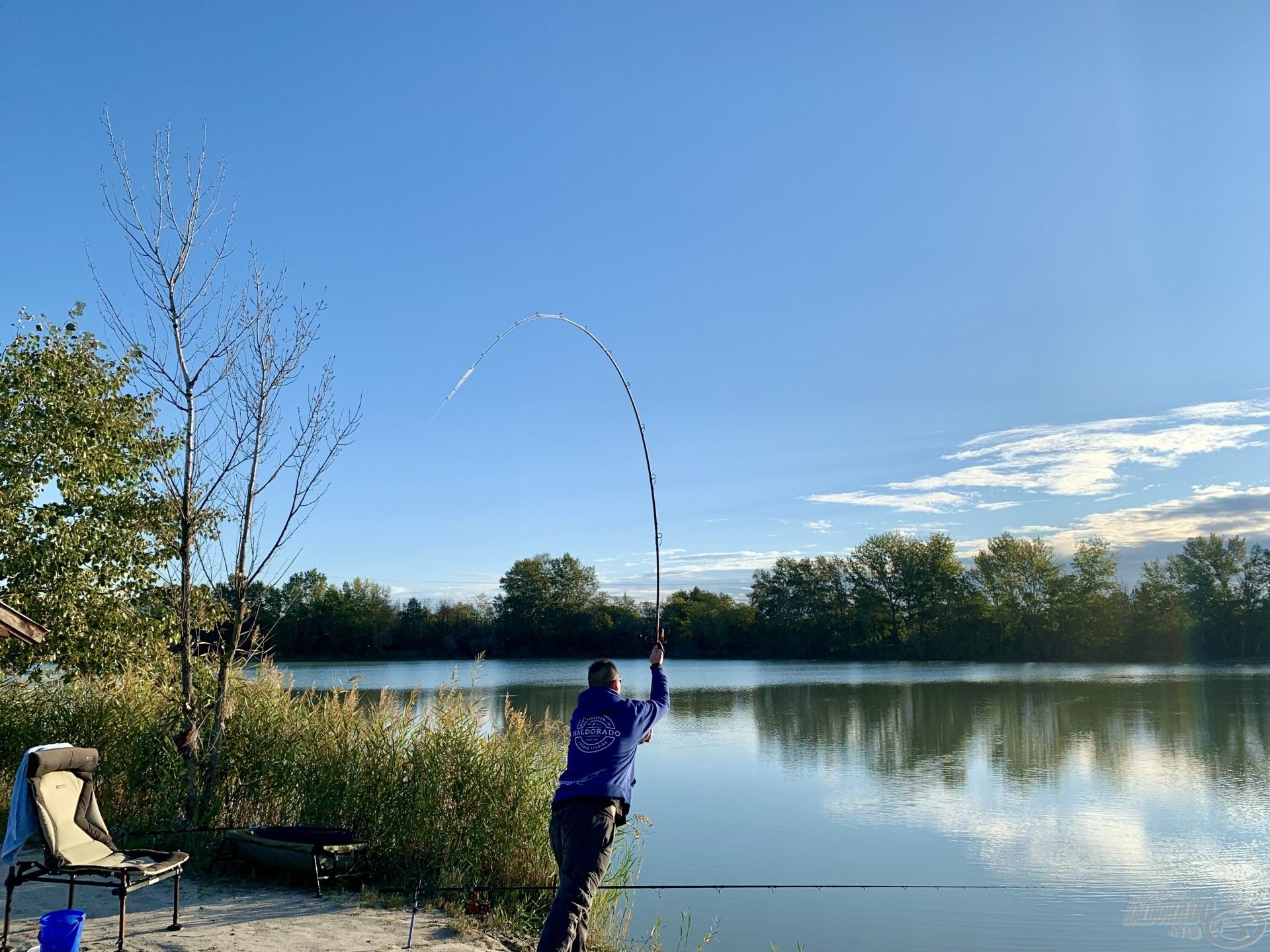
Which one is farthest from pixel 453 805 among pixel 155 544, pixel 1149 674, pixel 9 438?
pixel 1149 674

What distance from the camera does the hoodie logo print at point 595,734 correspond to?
13.3 feet

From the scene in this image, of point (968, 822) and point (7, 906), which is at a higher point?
point (7, 906)

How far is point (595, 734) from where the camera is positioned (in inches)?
161

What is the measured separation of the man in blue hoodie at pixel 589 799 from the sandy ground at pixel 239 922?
138cm

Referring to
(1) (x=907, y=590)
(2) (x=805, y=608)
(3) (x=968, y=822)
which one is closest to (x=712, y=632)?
(2) (x=805, y=608)

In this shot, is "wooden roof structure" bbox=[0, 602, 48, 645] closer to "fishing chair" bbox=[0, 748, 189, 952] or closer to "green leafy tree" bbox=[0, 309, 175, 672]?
"fishing chair" bbox=[0, 748, 189, 952]

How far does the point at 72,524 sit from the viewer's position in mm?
9062

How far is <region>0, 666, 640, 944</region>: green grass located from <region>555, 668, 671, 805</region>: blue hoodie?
2.11m

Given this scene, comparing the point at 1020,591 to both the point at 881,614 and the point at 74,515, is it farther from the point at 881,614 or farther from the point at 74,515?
the point at 74,515

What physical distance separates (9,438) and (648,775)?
1005 cm

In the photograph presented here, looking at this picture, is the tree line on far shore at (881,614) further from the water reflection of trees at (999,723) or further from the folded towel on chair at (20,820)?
the folded towel on chair at (20,820)

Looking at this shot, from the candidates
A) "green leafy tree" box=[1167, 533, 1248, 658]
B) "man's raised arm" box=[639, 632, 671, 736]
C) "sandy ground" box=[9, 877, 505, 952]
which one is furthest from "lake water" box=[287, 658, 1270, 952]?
"green leafy tree" box=[1167, 533, 1248, 658]

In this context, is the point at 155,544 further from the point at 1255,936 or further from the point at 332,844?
the point at 1255,936

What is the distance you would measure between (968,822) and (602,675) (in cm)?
918
